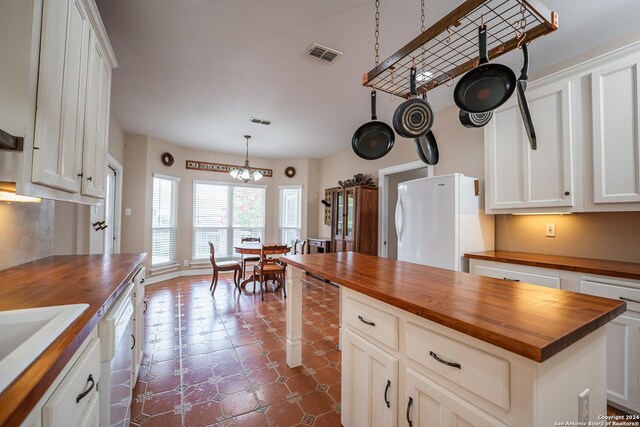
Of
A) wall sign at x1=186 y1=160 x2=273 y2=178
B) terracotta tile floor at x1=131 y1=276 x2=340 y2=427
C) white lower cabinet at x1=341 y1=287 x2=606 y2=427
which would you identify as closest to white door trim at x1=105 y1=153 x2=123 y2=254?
terracotta tile floor at x1=131 y1=276 x2=340 y2=427

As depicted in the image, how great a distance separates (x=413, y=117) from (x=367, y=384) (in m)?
1.43

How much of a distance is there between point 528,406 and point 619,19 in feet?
9.12

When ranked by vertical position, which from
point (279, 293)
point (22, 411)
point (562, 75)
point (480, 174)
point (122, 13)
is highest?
point (122, 13)

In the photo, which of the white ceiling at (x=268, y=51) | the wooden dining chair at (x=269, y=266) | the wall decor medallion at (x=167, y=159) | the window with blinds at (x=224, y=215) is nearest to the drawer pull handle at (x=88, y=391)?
the white ceiling at (x=268, y=51)

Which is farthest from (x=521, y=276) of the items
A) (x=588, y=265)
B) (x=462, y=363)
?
(x=462, y=363)

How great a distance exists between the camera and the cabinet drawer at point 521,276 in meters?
2.02

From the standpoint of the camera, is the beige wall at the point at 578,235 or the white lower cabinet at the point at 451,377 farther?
the beige wall at the point at 578,235

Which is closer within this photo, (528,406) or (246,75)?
(528,406)

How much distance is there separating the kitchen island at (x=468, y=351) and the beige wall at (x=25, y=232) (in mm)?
1898

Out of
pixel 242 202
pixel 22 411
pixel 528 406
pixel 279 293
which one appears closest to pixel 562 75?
pixel 528 406

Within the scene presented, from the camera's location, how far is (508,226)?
111 inches

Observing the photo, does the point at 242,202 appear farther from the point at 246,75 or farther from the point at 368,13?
the point at 368,13

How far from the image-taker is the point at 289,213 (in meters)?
6.42

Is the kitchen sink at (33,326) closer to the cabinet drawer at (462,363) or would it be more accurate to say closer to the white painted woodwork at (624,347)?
the cabinet drawer at (462,363)
